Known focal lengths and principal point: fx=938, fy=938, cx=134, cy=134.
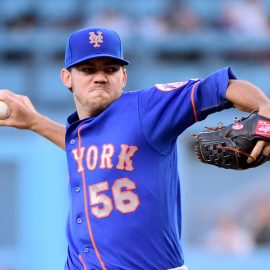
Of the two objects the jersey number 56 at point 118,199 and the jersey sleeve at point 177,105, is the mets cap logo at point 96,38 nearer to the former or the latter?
the jersey sleeve at point 177,105

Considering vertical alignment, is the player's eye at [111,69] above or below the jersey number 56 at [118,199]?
above

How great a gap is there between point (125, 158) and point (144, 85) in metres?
4.77

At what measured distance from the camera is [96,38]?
13.9 ft

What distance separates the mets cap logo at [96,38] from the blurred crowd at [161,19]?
16.3 feet

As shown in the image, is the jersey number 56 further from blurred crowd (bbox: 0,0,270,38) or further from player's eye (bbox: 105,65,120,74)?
blurred crowd (bbox: 0,0,270,38)

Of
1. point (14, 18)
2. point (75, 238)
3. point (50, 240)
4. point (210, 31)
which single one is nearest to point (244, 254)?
point (50, 240)

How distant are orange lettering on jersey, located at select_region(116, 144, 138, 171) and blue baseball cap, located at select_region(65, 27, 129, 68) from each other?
1.37 ft

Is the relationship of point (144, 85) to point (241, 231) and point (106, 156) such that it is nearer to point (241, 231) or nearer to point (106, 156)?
point (241, 231)

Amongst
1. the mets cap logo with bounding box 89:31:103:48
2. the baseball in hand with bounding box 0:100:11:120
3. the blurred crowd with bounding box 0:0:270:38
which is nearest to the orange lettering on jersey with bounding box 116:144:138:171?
the mets cap logo with bounding box 89:31:103:48

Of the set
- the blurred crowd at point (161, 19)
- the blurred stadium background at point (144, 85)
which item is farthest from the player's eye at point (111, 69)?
the blurred crowd at point (161, 19)

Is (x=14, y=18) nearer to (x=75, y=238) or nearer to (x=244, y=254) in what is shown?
(x=244, y=254)

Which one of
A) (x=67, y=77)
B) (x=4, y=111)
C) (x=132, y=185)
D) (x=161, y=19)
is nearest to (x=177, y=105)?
(x=132, y=185)

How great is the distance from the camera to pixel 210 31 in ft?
31.8

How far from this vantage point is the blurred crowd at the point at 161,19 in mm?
9398
